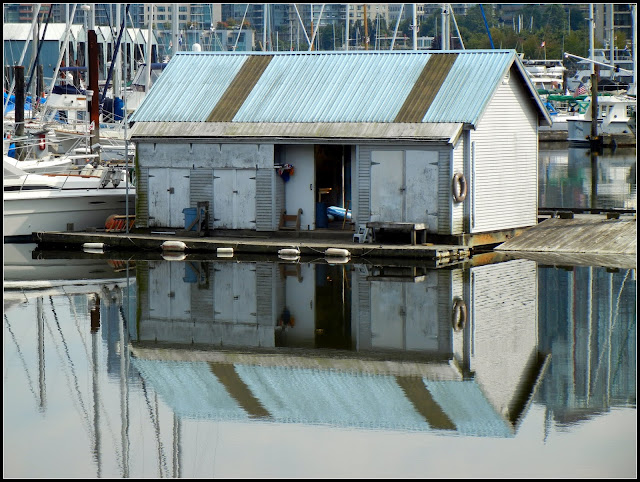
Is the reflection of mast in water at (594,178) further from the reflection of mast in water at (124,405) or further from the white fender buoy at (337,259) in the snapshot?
the reflection of mast in water at (124,405)

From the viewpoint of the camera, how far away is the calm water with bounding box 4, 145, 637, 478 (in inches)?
514

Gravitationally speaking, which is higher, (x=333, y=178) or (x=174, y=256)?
(x=333, y=178)

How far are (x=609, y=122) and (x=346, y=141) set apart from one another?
5336 cm

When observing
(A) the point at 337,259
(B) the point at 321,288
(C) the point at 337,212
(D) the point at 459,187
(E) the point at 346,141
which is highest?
(E) the point at 346,141

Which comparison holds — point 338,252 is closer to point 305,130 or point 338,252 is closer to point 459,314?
point 305,130

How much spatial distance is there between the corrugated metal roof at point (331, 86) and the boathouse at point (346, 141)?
1.2 inches

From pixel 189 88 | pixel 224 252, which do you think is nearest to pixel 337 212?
pixel 224 252

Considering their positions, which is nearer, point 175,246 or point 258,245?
point 258,245

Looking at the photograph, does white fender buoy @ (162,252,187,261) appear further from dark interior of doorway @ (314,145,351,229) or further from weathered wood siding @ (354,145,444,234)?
weathered wood siding @ (354,145,444,234)

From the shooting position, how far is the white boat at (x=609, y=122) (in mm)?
76812

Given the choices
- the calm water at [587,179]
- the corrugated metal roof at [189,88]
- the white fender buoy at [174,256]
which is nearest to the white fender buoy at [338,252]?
the white fender buoy at [174,256]

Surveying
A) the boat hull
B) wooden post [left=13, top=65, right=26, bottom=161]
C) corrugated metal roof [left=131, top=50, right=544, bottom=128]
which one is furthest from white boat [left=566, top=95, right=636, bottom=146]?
the boat hull

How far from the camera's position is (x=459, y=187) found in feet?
88.5

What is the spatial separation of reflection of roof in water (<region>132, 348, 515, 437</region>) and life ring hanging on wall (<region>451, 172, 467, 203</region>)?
10245 mm
